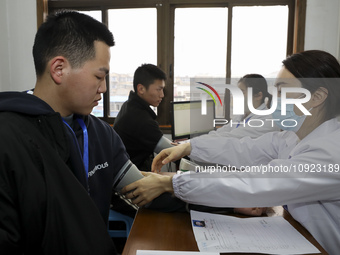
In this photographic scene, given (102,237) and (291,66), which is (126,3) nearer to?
(291,66)

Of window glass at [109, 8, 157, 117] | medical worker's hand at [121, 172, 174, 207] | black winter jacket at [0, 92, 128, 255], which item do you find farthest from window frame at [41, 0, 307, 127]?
black winter jacket at [0, 92, 128, 255]

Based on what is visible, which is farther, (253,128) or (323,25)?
(323,25)

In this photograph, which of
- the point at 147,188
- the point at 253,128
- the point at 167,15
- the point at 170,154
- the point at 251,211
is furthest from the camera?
the point at 167,15

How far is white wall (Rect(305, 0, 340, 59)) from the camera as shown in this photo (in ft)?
Result: 10.9

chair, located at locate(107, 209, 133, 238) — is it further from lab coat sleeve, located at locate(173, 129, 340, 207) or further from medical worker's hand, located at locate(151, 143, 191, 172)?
lab coat sleeve, located at locate(173, 129, 340, 207)

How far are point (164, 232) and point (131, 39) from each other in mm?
3275

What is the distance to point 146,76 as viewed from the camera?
274 centimetres

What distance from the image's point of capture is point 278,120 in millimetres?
1452

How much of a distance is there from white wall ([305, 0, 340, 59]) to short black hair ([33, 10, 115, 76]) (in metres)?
3.19

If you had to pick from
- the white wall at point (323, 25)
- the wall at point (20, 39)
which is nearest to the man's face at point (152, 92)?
the wall at point (20, 39)

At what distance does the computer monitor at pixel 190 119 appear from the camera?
2.93 metres

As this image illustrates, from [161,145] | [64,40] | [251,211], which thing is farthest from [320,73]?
[161,145]

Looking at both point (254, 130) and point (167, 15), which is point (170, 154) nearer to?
point (254, 130)

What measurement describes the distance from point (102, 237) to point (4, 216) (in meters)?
0.28
